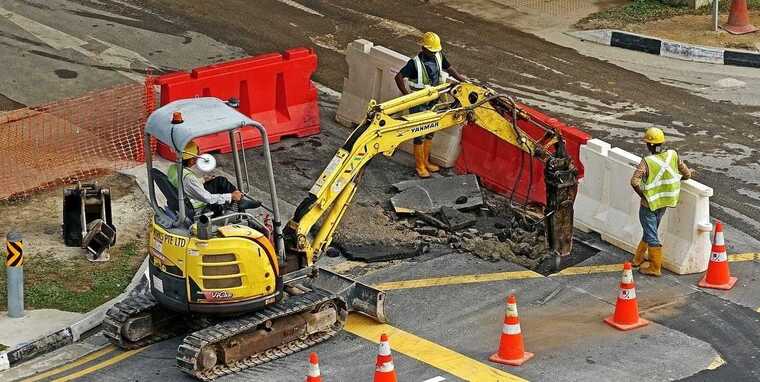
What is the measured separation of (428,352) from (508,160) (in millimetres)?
4771

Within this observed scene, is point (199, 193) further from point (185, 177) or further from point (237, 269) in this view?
point (237, 269)

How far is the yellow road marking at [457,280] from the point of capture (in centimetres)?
1558

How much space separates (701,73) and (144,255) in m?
10.1

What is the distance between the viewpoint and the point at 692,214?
1562cm

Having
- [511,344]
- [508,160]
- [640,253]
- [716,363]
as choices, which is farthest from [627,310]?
[508,160]

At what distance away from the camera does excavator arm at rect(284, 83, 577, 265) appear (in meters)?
14.8

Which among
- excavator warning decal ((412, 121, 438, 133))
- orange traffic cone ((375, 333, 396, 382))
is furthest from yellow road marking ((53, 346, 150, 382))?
excavator warning decal ((412, 121, 438, 133))

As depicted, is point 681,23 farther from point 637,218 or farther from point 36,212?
point 36,212

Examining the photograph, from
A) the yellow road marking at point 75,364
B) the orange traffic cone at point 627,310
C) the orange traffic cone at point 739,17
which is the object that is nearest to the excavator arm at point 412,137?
the orange traffic cone at point 627,310

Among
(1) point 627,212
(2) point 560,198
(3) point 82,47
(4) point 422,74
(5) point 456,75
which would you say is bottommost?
(3) point 82,47

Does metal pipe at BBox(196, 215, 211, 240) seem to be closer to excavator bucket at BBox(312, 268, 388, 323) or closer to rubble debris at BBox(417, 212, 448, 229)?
excavator bucket at BBox(312, 268, 388, 323)

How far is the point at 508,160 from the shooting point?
59.8 feet

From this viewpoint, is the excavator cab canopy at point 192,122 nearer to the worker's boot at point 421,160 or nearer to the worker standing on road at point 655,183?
the worker standing on road at point 655,183

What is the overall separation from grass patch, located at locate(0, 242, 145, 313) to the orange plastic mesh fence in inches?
90.2
